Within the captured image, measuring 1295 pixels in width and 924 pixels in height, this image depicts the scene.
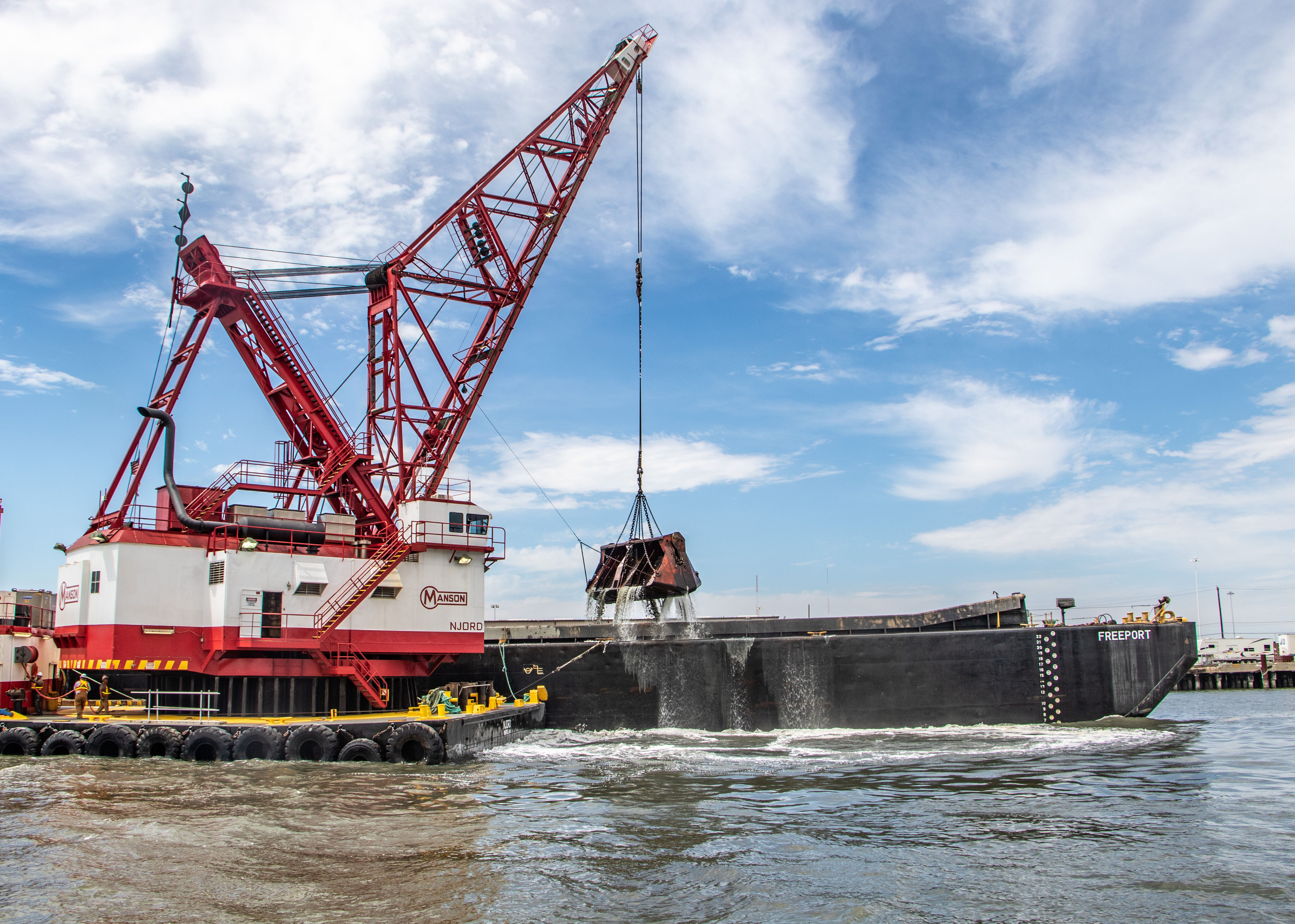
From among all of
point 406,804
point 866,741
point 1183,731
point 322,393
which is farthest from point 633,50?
point 1183,731

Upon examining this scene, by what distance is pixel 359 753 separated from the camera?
19.5 m

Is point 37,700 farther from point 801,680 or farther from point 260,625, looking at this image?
point 801,680

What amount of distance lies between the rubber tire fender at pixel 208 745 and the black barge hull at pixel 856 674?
762cm

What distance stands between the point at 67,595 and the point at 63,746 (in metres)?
4.84

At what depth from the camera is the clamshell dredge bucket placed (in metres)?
26.8

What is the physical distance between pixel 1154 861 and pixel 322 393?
936 inches

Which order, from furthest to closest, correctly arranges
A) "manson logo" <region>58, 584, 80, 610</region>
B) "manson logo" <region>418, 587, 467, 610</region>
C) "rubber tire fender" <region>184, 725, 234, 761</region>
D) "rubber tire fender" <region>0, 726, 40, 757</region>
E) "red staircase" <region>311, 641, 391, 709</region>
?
1. "manson logo" <region>418, 587, 467, 610</region>
2. "red staircase" <region>311, 641, 391, 709</region>
3. "manson logo" <region>58, 584, 80, 610</region>
4. "rubber tire fender" <region>0, 726, 40, 757</region>
5. "rubber tire fender" <region>184, 725, 234, 761</region>

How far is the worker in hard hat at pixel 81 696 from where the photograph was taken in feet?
69.3

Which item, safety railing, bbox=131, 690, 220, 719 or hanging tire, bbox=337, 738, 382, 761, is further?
safety railing, bbox=131, 690, 220, 719

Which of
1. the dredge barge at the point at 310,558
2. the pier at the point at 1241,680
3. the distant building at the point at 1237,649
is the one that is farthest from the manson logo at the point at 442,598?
the distant building at the point at 1237,649

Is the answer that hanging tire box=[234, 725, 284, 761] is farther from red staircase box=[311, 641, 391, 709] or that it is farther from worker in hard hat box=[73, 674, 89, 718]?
worker in hard hat box=[73, 674, 89, 718]

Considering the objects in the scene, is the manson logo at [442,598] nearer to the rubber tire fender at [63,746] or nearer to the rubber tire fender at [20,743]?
the rubber tire fender at [63,746]

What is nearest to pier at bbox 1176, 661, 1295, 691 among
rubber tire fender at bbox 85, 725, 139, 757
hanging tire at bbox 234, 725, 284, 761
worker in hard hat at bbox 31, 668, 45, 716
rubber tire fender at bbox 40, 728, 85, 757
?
hanging tire at bbox 234, 725, 284, 761

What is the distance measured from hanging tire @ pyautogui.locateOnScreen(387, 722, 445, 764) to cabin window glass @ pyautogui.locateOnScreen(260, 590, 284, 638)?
17.0 feet
